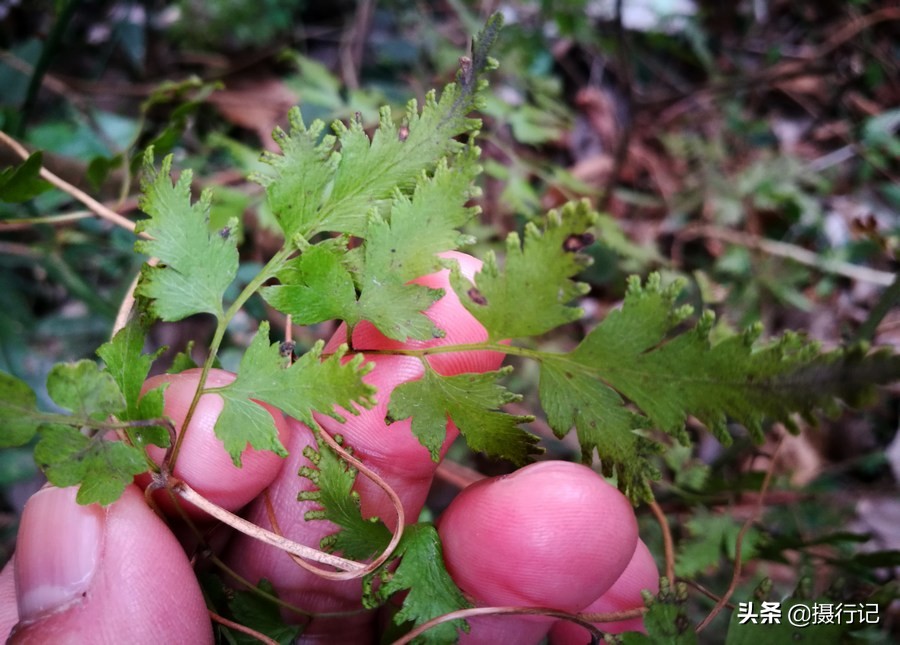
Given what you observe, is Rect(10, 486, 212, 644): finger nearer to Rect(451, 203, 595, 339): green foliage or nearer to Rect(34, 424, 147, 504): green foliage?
Rect(34, 424, 147, 504): green foliage

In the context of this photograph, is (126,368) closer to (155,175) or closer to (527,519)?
(155,175)

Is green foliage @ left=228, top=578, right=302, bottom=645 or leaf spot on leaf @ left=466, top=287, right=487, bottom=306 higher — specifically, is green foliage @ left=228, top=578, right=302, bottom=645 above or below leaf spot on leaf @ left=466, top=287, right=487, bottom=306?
below

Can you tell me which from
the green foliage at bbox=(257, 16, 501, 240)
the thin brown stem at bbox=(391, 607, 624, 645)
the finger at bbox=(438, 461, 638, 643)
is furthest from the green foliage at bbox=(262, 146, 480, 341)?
the thin brown stem at bbox=(391, 607, 624, 645)

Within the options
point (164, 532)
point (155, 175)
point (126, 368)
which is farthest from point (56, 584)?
point (155, 175)

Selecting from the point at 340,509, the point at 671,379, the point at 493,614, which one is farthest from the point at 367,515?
the point at 671,379

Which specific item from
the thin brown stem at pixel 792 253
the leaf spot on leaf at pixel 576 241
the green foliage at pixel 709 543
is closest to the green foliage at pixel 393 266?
the leaf spot on leaf at pixel 576 241

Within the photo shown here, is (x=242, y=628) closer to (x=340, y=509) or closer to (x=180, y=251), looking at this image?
(x=340, y=509)

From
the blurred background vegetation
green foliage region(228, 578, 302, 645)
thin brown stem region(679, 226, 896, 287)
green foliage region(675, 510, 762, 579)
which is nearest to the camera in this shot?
green foliage region(228, 578, 302, 645)

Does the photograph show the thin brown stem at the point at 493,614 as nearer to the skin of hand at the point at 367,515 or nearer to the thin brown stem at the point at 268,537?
the skin of hand at the point at 367,515
